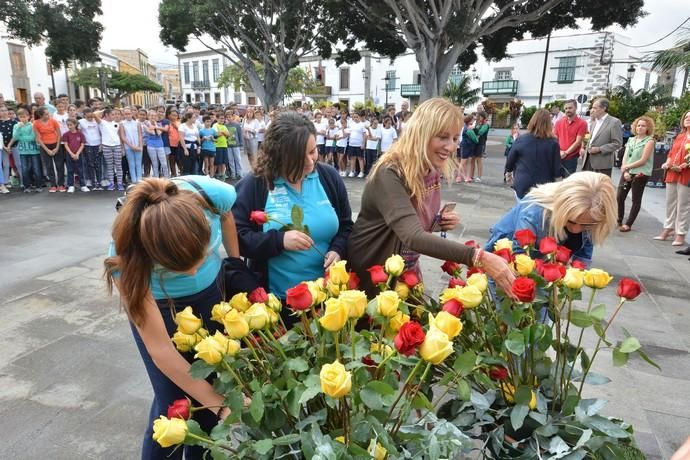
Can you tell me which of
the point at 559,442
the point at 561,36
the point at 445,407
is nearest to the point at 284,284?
the point at 445,407

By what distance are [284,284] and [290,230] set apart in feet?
1.33

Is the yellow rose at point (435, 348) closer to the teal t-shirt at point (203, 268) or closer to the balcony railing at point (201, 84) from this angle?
the teal t-shirt at point (203, 268)

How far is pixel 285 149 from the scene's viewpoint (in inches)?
74.8

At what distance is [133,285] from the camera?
1184 millimetres

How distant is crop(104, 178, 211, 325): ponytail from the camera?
1.13m

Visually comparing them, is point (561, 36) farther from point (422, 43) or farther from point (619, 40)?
point (422, 43)

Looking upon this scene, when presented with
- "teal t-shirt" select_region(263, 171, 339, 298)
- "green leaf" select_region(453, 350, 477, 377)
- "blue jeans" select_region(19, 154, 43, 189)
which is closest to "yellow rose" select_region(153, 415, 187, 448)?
"green leaf" select_region(453, 350, 477, 377)

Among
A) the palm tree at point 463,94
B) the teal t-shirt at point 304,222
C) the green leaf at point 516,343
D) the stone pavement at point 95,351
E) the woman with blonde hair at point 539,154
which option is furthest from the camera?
the palm tree at point 463,94

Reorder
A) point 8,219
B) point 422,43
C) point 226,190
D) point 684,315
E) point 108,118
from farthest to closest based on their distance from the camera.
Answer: point 422,43 < point 108,118 < point 8,219 < point 684,315 < point 226,190

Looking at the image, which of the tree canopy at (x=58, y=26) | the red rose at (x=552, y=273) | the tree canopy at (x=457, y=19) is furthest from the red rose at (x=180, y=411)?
the tree canopy at (x=58, y=26)

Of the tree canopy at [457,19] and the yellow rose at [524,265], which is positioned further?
the tree canopy at [457,19]

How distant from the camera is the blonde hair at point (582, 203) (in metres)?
1.84

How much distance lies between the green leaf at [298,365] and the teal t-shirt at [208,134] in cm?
1039

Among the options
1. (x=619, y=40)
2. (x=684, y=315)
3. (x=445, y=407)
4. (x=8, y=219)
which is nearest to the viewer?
(x=445, y=407)
